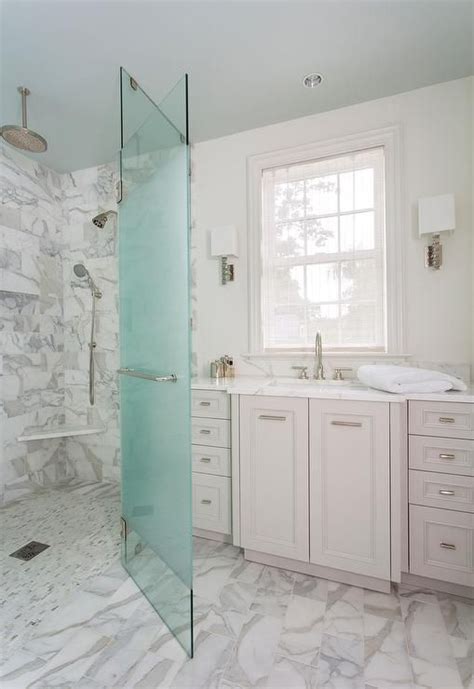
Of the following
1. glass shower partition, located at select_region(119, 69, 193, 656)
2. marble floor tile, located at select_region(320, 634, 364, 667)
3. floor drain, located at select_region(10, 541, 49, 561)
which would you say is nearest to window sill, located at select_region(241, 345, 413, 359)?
glass shower partition, located at select_region(119, 69, 193, 656)

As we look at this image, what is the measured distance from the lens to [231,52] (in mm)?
1843

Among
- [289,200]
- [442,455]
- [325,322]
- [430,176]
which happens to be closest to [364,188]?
[430,176]

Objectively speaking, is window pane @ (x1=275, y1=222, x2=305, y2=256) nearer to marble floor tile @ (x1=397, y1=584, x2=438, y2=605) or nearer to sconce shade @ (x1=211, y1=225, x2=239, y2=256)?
sconce shade @ (x1=211, y1=225, x2=239, y2=256)

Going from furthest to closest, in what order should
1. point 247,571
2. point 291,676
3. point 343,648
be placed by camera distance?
point 247,571 → point 343,648 → point 291,676

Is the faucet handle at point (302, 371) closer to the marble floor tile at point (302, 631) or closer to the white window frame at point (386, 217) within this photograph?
the white window frame at point (386, 217)

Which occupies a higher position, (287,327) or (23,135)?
(23,135)

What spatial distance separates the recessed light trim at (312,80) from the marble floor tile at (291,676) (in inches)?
109

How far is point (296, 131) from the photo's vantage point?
94.3 inches

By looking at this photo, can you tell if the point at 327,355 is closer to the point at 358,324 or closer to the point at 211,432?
the point at 358,324

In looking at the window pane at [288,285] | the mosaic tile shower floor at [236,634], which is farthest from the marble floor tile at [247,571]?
the window pane at [288,285]

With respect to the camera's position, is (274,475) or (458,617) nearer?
(458,617)

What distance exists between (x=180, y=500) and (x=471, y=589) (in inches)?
55.2

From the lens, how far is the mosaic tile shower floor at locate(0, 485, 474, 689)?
4.06ft

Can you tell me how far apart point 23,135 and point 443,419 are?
283cm
